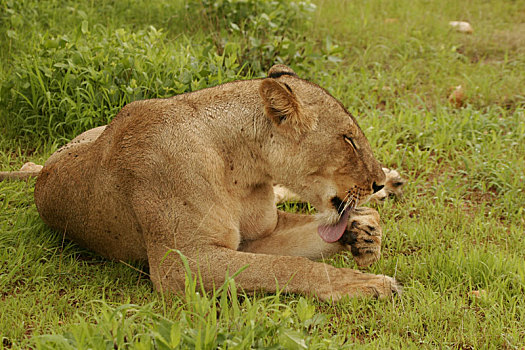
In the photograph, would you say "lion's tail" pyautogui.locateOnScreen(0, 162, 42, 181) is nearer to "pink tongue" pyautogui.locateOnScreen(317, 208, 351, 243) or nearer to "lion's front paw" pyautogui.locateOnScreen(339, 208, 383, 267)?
"pink tongue" pyautogui.locateOnScreen(317, 208, 351, 243)

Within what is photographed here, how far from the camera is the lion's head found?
11.1 feet

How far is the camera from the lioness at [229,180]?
335 cm

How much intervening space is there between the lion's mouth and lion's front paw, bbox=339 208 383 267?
57 mm

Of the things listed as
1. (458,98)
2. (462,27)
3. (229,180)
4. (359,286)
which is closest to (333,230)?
(359,286)

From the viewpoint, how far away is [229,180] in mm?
3494

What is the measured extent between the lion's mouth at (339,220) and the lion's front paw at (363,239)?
57 millimetres

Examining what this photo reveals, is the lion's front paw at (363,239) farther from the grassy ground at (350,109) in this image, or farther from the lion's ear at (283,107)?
the lion's ear at (283,107)

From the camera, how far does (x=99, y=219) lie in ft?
12.2

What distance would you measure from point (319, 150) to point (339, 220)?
486 mm

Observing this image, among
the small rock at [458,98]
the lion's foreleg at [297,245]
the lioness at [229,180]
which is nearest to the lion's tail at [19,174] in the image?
the lioness at [229,180]

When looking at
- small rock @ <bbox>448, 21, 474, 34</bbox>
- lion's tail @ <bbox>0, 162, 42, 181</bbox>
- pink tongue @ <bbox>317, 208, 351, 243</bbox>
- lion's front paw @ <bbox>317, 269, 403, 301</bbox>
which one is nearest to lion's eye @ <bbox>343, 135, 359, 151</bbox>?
pink tongue @ <bbox>317, 208, 351, 243</bbox>

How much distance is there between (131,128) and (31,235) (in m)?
1.01

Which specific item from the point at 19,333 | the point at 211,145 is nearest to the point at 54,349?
the point at 19,333

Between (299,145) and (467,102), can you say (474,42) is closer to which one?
(467,102)
